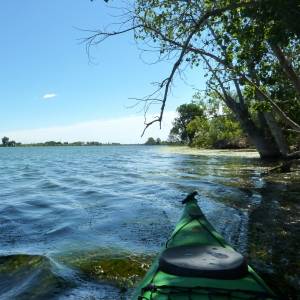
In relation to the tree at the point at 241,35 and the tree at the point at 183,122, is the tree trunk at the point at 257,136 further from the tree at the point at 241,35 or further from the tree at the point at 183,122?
the tree at the point at 183,122

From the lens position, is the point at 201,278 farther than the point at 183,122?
No

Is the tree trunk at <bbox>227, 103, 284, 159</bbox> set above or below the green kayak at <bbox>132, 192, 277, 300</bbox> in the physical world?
above

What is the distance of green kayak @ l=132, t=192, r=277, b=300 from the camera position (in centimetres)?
410

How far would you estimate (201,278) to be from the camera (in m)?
4.32

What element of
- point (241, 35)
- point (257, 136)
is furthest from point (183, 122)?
point (241, 35)

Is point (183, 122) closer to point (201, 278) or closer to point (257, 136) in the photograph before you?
point (257, 136)

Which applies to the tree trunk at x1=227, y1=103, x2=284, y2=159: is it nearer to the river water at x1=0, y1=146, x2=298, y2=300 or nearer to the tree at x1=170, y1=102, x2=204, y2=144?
the river water at x1=0, y1=146, x2=298, y2=300

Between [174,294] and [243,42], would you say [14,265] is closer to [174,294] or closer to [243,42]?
[174,294]

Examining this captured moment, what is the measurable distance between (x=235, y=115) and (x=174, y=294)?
28.9 metres

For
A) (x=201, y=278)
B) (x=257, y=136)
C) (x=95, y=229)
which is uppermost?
(x=257, y=136)

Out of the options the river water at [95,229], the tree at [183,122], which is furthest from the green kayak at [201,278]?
the tree at [183,122]

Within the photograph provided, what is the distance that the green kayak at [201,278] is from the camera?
4.10m

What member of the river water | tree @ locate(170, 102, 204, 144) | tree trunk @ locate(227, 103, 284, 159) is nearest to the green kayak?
the river water

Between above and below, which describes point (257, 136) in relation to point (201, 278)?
above
